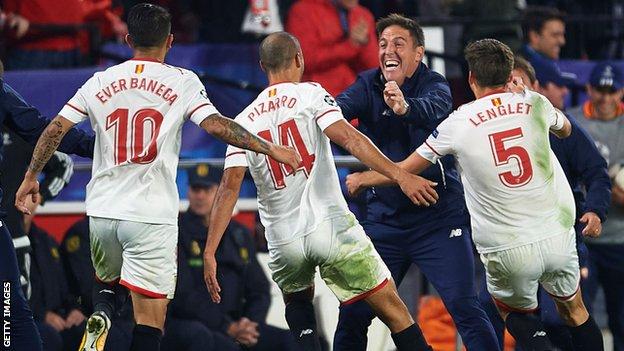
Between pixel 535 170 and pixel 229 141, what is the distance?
1657 millimetres

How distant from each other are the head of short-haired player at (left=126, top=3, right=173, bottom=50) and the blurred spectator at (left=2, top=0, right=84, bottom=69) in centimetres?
416

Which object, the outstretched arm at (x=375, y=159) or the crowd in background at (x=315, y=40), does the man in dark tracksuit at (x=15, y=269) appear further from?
the crowd in background at (x=315, y=40)

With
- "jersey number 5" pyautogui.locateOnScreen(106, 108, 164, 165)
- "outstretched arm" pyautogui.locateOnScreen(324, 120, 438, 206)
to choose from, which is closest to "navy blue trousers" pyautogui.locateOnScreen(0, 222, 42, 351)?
"jersey number 5" pyautogui.locateOnScreen(106, 108, 164, 165)

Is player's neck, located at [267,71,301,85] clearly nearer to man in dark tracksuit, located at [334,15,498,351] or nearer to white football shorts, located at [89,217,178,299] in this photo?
man in dark tracksuit, located at [334,15,498,351]

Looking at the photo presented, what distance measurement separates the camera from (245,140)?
25.2ft

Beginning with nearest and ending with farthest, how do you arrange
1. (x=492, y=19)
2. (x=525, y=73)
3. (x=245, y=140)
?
(x=245, y=140) → (x=525, y=73) → (x=492, y=19)

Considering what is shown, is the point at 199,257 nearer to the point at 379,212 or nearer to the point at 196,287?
the point at 196,287

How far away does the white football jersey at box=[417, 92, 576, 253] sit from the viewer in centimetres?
785

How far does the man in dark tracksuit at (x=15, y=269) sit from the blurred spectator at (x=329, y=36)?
413 cm

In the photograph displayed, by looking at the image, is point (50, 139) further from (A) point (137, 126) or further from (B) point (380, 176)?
(B) point (380, 176)

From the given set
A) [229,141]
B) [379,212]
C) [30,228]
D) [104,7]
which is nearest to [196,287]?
[30,228]

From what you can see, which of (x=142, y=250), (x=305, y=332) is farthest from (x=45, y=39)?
(x=305, y=332)

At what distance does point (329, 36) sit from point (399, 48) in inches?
131

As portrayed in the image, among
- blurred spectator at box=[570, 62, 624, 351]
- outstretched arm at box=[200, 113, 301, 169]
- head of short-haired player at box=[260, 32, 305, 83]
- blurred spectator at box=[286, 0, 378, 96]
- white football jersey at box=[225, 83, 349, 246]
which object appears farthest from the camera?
blurred spectator at box=[286, 0, 378, 96]
